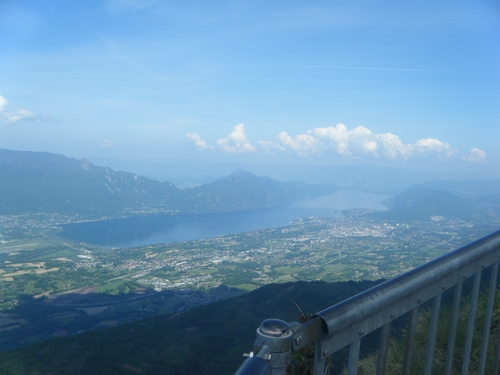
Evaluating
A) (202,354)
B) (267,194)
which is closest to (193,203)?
(267,194)

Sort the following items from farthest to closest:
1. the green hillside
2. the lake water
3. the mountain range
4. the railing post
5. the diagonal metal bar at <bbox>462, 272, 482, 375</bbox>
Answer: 1. the mountain range
2. the lake water
3. the green hillside
4. the diagonal metal bar at <bbox>462, 272, 482, 375</bbox>
5. the railing post

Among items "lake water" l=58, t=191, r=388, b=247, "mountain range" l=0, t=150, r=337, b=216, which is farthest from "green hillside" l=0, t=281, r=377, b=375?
"mountain range" l=0, t=150, r=337, b=216

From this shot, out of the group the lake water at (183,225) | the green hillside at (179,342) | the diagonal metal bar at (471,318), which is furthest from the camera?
the lake water at (183,225)

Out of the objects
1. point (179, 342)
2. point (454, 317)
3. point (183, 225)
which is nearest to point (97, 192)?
point (183, 225)

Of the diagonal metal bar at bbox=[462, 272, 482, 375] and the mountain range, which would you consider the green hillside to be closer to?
the diagonal metal bar at bbox=[462, 272, 482, 375]

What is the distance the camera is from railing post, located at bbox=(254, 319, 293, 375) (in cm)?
→ 106

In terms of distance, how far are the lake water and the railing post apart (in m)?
52.4

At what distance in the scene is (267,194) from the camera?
10012cm

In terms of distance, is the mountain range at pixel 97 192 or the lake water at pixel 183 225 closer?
the lake water at pixel 183 225

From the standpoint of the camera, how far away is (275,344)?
3.50 feet

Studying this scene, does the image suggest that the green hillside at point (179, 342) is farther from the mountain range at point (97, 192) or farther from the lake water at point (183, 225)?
the mountain range at point (97, 192)

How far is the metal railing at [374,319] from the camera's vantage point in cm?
107

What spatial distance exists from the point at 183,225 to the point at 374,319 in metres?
67.7

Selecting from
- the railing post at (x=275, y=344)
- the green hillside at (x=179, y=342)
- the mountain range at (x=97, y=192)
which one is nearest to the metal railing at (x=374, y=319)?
the railing post at (x=275, y=344)
